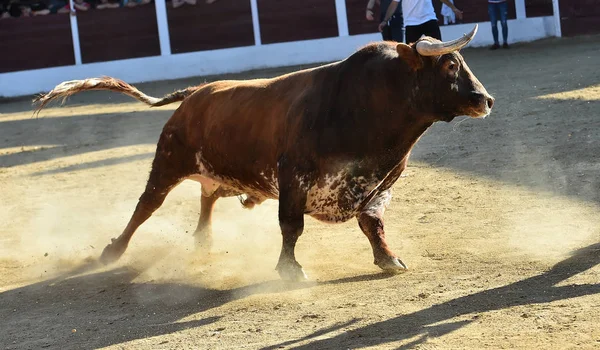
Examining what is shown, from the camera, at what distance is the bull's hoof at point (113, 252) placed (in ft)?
17.9

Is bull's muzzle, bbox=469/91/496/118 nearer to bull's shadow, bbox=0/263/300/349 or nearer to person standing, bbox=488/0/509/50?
bull's shadow, bbox=0/263/300/349

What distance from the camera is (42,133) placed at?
418 inches

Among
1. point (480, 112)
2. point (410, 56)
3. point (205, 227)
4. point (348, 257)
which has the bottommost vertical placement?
A: point (348, 257)

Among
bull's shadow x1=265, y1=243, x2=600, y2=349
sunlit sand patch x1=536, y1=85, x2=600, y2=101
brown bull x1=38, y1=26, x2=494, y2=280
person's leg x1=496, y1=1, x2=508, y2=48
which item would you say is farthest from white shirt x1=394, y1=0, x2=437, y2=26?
person's leg x1=496, y1=1, x2=508, y2=48

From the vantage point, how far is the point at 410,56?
4.36 meters

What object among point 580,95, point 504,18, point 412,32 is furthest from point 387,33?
point 504,18

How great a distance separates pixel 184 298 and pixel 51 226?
225 centimetres

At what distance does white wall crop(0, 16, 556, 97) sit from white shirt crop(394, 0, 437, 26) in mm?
6046

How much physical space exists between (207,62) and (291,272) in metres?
10.6

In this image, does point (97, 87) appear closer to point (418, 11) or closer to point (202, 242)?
point (202, 242)

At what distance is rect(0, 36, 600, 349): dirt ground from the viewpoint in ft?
12.7

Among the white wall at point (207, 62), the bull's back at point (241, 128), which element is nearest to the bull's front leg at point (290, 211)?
the bull's back at point (241, 128)

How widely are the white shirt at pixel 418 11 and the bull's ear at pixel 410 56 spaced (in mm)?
4338

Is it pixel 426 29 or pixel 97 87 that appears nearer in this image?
pixel 97 87
